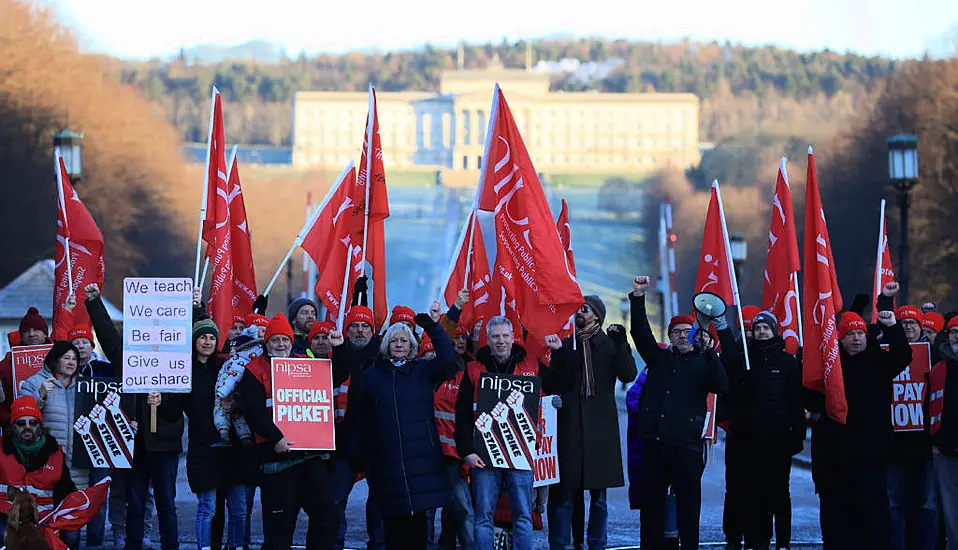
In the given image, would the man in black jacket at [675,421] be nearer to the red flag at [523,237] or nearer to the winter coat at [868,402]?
the red flag at [523,237]

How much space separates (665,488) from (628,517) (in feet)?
12.4

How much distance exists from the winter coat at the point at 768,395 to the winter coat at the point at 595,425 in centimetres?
66

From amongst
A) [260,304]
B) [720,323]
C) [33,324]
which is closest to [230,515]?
[260,304]

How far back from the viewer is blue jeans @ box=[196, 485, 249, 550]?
1096 centimetres

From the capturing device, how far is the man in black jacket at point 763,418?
11133 millimetres

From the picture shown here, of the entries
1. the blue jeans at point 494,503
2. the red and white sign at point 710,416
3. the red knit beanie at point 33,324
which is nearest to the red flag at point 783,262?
the red and white sign at point 710,416

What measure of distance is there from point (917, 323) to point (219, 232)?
5.02 m

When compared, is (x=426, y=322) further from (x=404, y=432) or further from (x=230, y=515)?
(x=230, y=515)

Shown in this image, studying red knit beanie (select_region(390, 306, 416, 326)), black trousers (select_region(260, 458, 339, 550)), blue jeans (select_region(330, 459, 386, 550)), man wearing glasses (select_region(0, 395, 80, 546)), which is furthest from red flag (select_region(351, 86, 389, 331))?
man wearing glasses (select_region(0, 395, 80, 546))

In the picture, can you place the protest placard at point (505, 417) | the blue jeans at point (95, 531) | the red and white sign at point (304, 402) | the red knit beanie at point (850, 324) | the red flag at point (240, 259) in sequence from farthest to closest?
1. the red flag at point (240, 259)
2. the blue jeans at point (95, 531)
3. the red knit beanie at point (850, 324)
4. the protest placard at point (505, 417)
5. the red and white sign at point (304, 402)

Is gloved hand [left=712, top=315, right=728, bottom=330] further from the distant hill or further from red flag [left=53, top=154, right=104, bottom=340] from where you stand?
the distant hill

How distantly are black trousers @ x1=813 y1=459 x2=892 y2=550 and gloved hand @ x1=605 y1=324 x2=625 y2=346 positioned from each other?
1.46m

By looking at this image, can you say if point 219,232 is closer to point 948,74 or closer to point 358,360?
point 358,360

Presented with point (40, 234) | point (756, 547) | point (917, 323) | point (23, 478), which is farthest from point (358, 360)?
point (40, 234)
